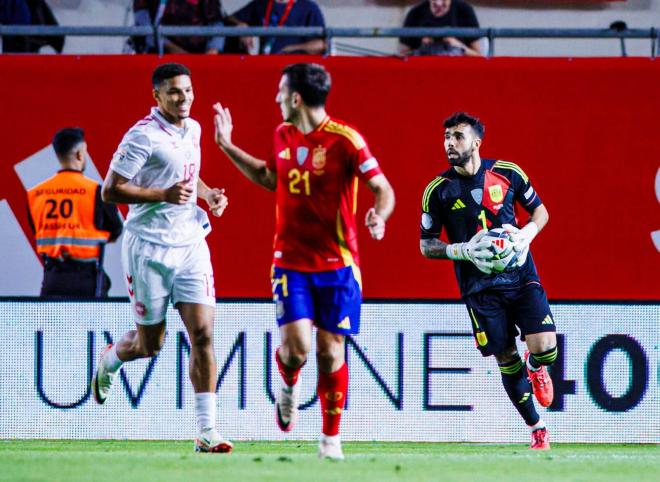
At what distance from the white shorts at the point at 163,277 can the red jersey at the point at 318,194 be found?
916 millimetres

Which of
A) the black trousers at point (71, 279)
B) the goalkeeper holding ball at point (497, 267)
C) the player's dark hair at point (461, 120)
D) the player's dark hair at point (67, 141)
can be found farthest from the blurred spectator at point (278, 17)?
the goalkeeper holding ball at point (497, 267)

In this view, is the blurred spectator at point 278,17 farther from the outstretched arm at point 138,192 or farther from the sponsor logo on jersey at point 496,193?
the outstretched arm at point 138,192

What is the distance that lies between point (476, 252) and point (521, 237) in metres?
0.31

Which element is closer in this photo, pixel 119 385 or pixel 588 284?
pixel 119 385

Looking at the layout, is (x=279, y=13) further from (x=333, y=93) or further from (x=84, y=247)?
(x=84, y=247)

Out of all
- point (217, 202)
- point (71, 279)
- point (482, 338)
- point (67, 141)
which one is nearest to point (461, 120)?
point (482, 338)

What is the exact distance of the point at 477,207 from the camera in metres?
8.02

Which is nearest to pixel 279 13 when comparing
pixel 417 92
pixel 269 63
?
pixel 269 63

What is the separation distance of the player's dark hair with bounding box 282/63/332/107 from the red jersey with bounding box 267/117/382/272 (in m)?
0.15

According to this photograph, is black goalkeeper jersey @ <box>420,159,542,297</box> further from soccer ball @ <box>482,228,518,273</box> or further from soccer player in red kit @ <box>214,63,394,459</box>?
soccer player in red kit @ <box>214,63,394,459</box>

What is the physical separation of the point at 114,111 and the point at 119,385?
3110 millimetres

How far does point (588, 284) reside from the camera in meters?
11.0

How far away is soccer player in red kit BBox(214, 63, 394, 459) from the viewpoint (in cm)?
609

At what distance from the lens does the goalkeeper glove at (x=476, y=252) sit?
780cm
